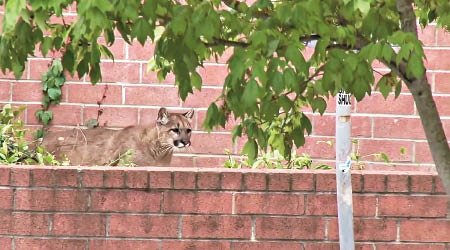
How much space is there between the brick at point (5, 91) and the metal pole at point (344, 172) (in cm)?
309

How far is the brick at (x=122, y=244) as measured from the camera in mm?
6945

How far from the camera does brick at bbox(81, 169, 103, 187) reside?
6.91 metres

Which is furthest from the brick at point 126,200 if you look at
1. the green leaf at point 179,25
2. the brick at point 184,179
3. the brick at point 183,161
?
the green leaf at point 179,25

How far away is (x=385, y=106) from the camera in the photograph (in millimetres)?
8133

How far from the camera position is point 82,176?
692 cm

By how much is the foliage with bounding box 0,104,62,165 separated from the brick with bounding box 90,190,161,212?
606 mm

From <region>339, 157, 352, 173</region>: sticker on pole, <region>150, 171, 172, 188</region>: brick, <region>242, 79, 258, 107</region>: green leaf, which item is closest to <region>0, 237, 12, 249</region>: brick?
<region>150, 171, 172, 188</region>: brick

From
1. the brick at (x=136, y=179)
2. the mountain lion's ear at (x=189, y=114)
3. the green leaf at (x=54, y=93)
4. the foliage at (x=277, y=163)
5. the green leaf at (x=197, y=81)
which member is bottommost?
the brick at (x=136, y=179)

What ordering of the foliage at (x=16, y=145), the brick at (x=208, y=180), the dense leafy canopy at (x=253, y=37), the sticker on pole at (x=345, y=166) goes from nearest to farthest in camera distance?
1. the dense leafy canopy at (x=253, y=37)
2. the sticker on pole at (x=345, y=166)
3. the brick at (x=208, y=180)
4. the foliage at (x=16, y=145)

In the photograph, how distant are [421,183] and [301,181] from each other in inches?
31.3

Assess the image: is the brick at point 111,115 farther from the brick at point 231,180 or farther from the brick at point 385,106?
the brick at point 385,106

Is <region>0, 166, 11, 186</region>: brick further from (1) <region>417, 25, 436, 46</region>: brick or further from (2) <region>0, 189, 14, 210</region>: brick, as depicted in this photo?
(1) <region>417, 25, 436, 46</region>: brick

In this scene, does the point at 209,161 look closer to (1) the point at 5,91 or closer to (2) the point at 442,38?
(1) the point at 5,91

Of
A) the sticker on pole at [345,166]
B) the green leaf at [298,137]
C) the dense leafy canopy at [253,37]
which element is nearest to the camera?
the dense leafy canopy at [253,37]
